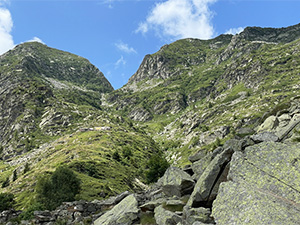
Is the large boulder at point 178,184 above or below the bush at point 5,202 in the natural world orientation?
below

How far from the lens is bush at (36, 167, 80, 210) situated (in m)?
80.8

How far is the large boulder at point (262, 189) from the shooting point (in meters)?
12.6

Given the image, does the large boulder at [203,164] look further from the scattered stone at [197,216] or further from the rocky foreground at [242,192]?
the scattered stone at [197,216]

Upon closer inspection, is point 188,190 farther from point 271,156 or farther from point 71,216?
point 71,216

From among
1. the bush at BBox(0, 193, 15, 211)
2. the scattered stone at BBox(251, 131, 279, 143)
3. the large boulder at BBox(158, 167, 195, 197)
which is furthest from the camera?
the bush at BBox(0, 193, 15, 211)

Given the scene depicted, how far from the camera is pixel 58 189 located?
288 ft

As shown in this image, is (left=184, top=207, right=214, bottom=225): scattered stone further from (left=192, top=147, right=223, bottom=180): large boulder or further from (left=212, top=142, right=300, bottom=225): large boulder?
(left=192, top=147, right=223, bottom=180): large boulder

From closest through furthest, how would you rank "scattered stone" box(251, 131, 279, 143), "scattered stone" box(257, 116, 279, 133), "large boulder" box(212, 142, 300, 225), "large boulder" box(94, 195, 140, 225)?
"large boulder" box(212, 142, 300, 225) < "scattered stone" box(251, 131, 279, 143) < "large boulder" box(94, 195, 140, 225) < "scattered stone" box(257, 116, 279, 133)

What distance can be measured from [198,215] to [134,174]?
14495 centimetres

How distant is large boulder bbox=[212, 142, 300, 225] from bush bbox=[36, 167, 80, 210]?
252 ft

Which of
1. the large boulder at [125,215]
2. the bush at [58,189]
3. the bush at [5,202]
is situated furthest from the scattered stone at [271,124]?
the bush at [5,202]

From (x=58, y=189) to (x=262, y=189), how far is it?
90408mm

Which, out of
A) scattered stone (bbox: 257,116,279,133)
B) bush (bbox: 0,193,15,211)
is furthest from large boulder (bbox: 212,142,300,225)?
bush (bbox: 0,193,15,211)

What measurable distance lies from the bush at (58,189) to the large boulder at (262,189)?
76943 mm
